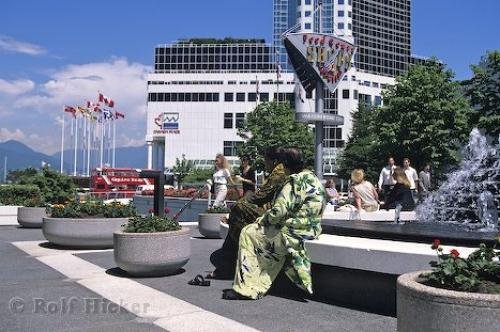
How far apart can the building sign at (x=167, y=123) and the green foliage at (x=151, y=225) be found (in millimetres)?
96238

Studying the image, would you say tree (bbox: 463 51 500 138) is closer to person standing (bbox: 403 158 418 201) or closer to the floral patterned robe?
person standing (bbox: 403 158 418 201)

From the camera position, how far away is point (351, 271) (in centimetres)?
605

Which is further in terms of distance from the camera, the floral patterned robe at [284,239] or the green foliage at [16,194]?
the green foliage at [16,194]

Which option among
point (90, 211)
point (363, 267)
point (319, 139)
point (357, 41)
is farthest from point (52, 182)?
point (357, 41)

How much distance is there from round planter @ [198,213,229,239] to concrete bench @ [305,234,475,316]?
260 inches

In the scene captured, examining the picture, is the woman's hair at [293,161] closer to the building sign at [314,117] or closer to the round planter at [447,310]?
the round planter at [447,310]

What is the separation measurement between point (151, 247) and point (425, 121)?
1328 inches

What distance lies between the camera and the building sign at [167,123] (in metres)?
103

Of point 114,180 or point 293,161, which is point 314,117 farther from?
point 114,180

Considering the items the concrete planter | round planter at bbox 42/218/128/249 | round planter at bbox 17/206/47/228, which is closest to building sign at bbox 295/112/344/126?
the concrete planter

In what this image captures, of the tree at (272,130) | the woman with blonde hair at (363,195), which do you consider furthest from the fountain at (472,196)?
the tree at (272,130)

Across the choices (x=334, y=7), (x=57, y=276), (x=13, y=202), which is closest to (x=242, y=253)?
(x=57, y=276)

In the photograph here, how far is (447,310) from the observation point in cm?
345

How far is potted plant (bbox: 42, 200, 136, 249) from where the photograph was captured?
10523 millimetres
